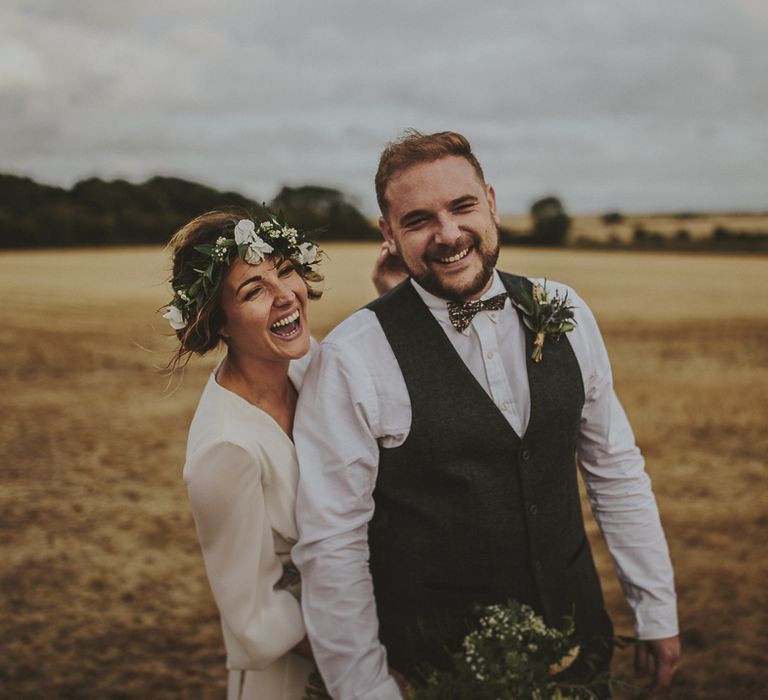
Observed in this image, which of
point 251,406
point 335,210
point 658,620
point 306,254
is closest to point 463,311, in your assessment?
point 306,254

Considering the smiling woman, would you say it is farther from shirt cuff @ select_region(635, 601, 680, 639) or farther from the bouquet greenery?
shirt cuff @ select_region(635, 601, 680, 639)

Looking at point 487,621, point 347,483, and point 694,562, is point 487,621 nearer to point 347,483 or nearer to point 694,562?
point 347,483

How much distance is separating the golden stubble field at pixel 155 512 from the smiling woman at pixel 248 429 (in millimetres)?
295

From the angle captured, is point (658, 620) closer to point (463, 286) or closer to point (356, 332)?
point (463, 286)

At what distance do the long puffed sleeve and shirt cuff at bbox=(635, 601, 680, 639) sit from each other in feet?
3.96

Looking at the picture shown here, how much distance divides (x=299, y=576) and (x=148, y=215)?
44646 mm

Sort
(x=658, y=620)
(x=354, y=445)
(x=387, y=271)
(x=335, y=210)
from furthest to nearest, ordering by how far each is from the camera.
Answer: (x=335, y=210) < (x=387, y=271) < (x=658, y=620) < (x=354, y=445)

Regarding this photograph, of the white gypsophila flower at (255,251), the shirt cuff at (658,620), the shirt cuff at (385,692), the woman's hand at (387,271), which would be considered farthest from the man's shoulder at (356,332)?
the shirt cuff at (658,620)

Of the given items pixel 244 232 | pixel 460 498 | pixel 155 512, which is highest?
pixel 244 232

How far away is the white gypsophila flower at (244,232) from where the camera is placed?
2486 millimetres

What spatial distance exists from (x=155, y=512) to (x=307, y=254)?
17.6 ft

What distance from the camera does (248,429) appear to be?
2.39 meters

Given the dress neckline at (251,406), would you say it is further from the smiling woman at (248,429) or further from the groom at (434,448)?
the groom at (434,448)

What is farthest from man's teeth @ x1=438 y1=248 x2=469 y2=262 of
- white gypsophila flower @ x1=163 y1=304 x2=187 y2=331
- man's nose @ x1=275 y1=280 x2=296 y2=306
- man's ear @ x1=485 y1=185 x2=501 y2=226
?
white gypsophila flower @ x1=163 y1=304 x2=187 y2=331
